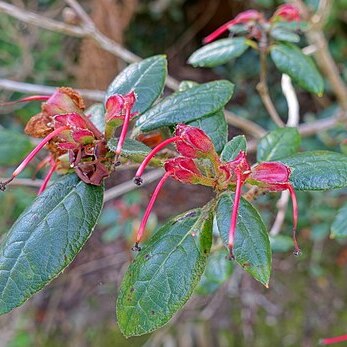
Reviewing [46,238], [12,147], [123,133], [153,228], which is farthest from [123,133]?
[153,228]

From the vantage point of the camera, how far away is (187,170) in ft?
1.72

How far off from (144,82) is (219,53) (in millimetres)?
286

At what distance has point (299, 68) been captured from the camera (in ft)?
2.91

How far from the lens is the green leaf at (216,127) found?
64 centimetres

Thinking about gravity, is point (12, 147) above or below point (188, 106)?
below

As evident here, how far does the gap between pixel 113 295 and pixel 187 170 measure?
169cm

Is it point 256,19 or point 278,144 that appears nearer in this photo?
point 278,144

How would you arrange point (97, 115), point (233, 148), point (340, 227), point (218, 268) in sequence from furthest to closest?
point (218, 268)
point (340, 227)
point (97, 115)
point (233, 148)

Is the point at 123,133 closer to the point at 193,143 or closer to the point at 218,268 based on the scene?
the point at 193,143

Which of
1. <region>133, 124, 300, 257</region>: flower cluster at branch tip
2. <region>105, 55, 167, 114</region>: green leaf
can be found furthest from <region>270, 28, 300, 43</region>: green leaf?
<region>133, 124, 300, 257</region>: flower cluster at branch tip

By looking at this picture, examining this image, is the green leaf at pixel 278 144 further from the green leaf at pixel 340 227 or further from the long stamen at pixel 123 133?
the long stamen at pixel 123 133

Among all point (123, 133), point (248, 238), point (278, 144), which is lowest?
point (278, 144)

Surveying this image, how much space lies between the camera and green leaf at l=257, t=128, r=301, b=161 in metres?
0.77

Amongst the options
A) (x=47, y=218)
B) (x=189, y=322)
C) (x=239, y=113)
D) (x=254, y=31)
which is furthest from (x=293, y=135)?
(x=239, y=113)
